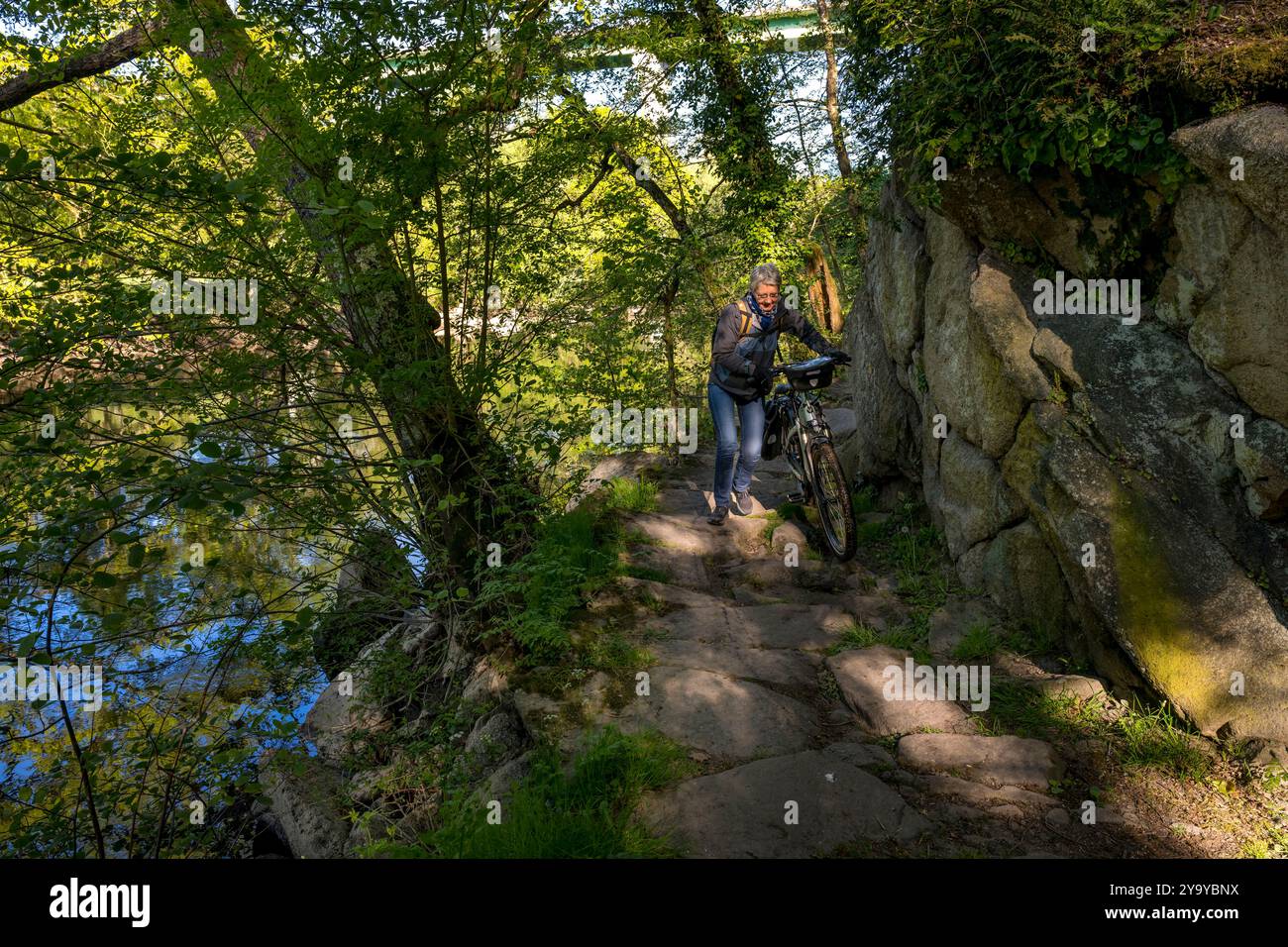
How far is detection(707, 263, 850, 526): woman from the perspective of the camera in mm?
6742

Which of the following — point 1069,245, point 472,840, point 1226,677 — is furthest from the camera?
point 1069,245

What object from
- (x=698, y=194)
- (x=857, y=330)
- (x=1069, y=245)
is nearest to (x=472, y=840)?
(x=1069, y=245)

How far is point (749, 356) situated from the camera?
22.8ft

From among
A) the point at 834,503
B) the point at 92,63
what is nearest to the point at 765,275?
the point at 834,503

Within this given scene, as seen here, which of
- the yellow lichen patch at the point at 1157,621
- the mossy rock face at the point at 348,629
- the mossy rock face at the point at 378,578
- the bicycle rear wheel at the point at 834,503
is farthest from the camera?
the bicycle rear wheel at the point at 834,503

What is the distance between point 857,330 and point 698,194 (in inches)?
159

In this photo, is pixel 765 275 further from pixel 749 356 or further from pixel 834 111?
pixel 834 111

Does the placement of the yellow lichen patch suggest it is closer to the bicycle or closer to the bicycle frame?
the bicycle

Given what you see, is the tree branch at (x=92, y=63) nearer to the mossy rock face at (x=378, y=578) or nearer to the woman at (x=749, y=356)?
the mossy rock face at (x=378, y=578)

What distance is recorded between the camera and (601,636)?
5.57 metres

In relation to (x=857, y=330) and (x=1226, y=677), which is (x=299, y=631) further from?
(x=857, y=330)

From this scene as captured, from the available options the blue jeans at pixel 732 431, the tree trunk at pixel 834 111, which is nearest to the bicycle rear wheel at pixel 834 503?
the blue jeans at pixel 732 431

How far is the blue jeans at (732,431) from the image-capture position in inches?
283
